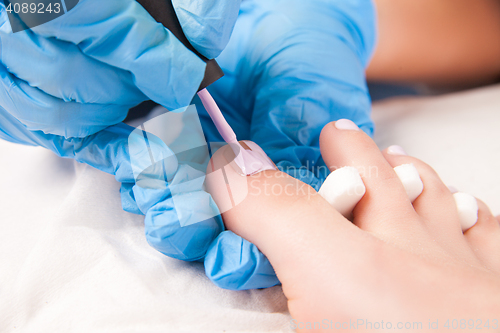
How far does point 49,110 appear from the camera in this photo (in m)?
0.44

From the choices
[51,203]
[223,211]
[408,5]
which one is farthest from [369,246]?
[408,5]

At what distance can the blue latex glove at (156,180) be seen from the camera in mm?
499

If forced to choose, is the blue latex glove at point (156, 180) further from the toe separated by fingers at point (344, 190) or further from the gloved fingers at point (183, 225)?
the toe separated by fingers at point (344, 190)

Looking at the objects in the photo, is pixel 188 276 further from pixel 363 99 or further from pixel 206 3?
pixel 363 99

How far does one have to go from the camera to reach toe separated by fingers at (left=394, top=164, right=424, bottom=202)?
0.59m

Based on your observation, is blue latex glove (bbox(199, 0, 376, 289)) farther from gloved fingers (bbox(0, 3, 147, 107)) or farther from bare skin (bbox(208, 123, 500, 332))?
gloved fingers (bbox(0, 3, 147, 107))

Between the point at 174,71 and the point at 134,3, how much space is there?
0.30 ft

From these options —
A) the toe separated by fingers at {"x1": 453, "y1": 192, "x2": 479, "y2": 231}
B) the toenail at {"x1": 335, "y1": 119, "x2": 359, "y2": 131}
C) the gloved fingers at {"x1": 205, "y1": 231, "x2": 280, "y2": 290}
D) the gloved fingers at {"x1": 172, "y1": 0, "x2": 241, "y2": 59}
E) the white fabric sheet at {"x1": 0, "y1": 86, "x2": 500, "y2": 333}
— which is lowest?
the white fabric sheet at {"x1": 0, "y1": 86, "x2": 500, "y2": 333}

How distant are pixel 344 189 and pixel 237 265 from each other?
0.66 ft

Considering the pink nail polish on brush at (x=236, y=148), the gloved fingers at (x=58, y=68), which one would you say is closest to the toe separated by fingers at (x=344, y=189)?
the pink nail polish on brush at (x=236, y=148)

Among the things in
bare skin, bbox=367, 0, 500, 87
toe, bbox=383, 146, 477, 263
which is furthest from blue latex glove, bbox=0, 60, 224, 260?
bare skin, bbox=367, 0, 500, 87

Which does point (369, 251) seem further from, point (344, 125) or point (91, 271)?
point (91, 271)

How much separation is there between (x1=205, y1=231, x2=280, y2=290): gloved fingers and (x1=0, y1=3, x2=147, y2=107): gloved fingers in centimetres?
28

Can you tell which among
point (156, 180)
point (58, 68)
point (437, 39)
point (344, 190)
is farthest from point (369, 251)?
point (437, 39)
